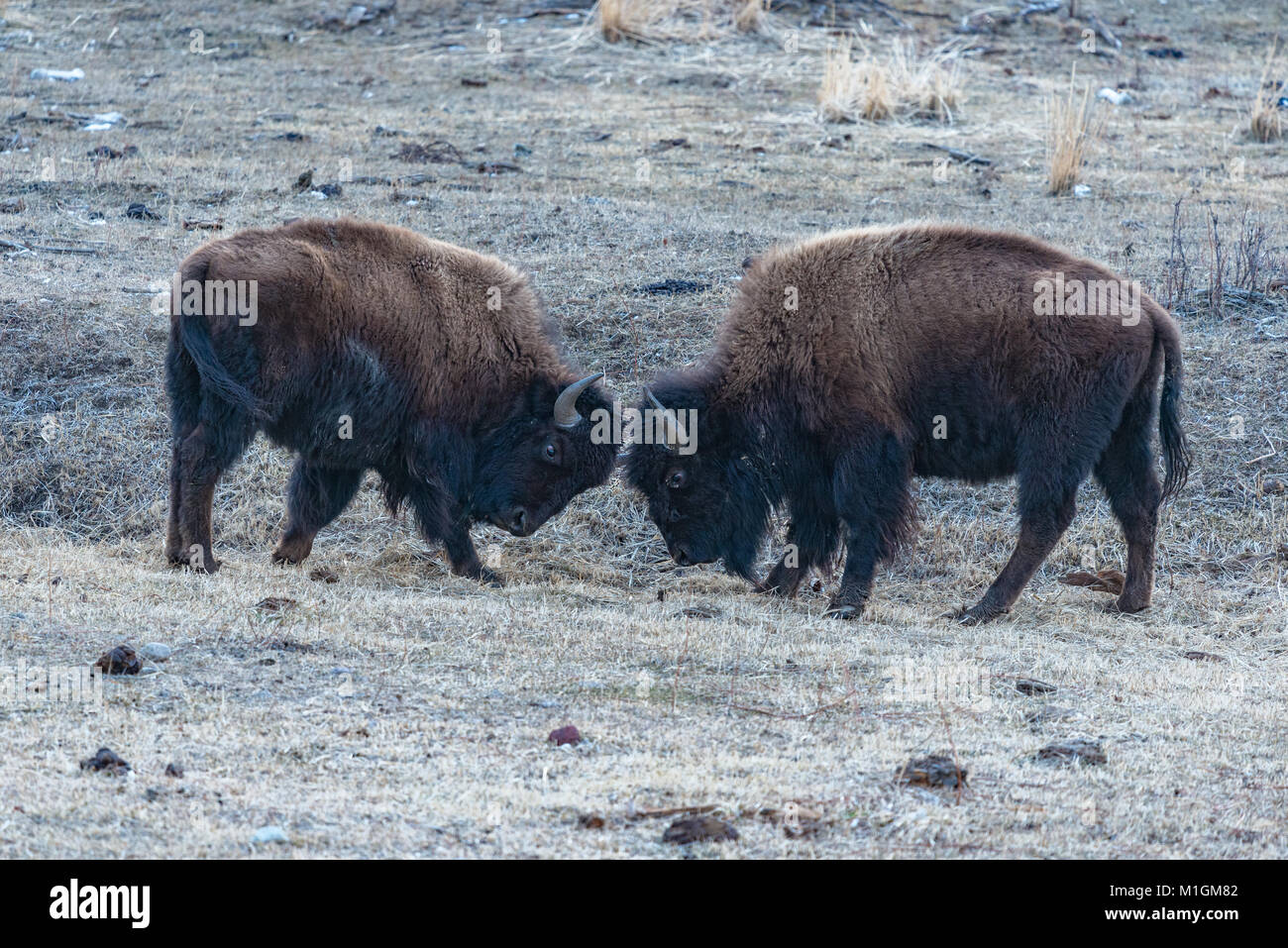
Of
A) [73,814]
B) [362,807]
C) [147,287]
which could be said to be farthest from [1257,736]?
[147,287]

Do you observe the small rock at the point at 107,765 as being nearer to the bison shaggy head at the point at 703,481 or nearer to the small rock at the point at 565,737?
the small rock at the point at 565,737

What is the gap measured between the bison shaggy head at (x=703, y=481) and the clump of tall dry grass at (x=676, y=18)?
41.3 feet

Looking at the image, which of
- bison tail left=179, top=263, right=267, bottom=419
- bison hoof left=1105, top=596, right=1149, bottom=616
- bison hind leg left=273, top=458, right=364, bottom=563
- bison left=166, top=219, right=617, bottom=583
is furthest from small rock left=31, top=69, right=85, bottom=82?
bison hoof left=1105, top=596, right=1149, bottom=616

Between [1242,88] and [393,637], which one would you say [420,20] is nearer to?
[1242,88]

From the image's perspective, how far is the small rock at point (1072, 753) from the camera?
5348 millimetres

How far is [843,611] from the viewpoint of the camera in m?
7.87

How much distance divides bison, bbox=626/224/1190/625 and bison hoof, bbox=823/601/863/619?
0.02m

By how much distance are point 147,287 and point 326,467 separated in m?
3.56

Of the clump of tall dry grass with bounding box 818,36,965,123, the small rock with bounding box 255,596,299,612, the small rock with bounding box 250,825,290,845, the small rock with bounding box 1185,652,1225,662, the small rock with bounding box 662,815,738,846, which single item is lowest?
the small rock with bounding box 1185,652,1225,662

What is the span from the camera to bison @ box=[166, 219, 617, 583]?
7660mm

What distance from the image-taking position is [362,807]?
15.0 feet

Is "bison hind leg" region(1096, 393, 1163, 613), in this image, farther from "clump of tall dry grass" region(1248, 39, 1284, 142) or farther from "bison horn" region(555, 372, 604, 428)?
"clump of tall dry grass" region(1248, 39, 1284, 142)

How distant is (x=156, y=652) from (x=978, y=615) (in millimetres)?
4138

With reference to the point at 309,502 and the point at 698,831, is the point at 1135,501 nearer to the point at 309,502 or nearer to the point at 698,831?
the point at 309,502
